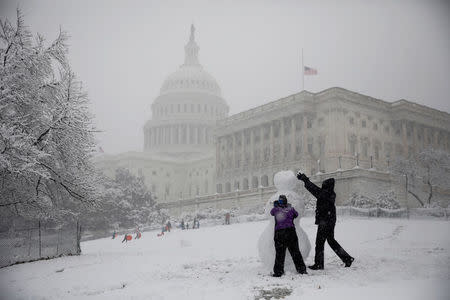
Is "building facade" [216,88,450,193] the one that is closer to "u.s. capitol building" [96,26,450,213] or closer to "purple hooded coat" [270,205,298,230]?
"u.s. capitol building" [96,26,450,213]

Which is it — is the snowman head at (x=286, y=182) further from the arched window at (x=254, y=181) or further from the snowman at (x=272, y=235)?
the arched window at (x=254, y=181)

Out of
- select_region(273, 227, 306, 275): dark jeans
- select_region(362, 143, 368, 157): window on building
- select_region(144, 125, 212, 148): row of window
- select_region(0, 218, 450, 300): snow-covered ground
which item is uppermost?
select_region(144, 125, 212, 148): row of window

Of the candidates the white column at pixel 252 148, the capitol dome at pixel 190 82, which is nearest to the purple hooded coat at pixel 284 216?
the white column at pixel 252 148

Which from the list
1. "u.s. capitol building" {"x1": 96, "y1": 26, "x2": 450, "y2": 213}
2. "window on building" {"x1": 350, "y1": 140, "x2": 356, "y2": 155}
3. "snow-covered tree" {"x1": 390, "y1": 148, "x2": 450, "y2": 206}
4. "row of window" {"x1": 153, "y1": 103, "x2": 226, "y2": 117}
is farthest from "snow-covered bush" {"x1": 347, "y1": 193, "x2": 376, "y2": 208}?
"row of window" {"x1": 153, "y1": 103, "x2": 226, "y2": 117}

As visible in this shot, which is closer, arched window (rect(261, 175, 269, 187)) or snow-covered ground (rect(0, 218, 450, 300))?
snow-covered ground (rect(0, 218, 450, 300))

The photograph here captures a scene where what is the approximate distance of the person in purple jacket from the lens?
11.2 metres

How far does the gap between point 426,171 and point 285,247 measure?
50062 millimetres

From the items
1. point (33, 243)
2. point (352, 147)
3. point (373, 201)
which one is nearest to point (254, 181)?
point (352, 147)

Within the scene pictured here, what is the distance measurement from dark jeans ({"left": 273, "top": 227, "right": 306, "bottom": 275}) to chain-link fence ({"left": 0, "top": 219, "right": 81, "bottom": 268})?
11384 millimetres

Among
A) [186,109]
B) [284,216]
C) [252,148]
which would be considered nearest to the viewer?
[284,216]

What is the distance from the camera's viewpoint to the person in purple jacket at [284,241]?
36.9 feet

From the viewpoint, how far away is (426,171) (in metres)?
56.2

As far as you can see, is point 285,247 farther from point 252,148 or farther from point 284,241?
point 252,148

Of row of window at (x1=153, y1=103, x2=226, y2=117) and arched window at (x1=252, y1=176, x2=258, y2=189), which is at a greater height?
row of window at (x1=153, y1=103, x2=226, y2=117)
